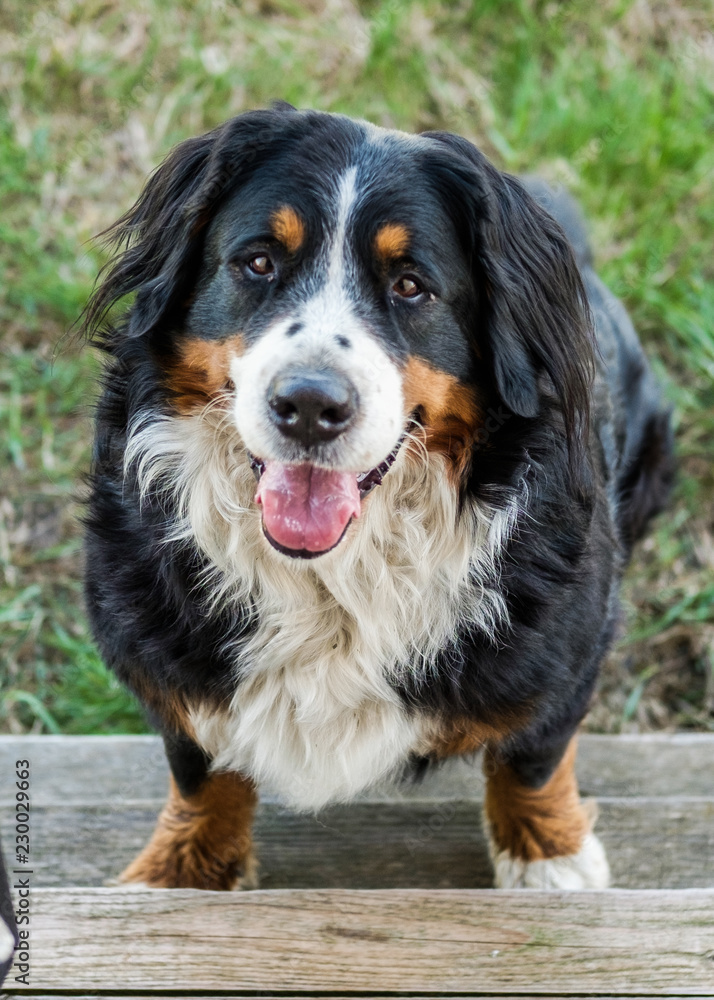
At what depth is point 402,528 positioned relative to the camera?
2.03 m

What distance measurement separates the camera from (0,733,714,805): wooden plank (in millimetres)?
2607

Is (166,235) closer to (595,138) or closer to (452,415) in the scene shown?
(452,415)

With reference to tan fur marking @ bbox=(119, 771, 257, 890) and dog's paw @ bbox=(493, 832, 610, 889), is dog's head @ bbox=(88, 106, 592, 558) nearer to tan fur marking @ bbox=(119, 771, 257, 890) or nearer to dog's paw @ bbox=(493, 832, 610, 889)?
tan fur marking @ bbox=(119, 771, 257, 890)

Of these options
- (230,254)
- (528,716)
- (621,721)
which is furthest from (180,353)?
(621,721)

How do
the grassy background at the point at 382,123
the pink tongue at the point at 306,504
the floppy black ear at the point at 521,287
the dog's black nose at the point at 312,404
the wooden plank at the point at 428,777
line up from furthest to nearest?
the grassy background at the point at 382,123
the wooden plank at the point at 428,777
the floppy black ear at the point at 521,287
the pink tongue at the point at 306,504
the dog's black nose at the point at 312,404

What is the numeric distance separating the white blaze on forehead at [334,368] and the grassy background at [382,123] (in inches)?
75.0

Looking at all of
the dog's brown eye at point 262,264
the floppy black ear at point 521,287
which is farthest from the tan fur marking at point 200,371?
the floppy black ear at point 521,287

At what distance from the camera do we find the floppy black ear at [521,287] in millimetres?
1949

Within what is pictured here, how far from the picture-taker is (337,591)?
202 centimetres

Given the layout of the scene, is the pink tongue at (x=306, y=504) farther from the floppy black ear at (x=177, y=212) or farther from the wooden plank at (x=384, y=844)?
the wooden plank at (x=384, y=844)

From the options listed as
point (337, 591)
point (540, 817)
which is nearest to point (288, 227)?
point (337, 591)

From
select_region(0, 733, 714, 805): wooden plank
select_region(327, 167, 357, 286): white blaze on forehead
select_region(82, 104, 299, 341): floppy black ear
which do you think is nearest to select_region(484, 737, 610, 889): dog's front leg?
select_region(0, 733, 714, 805): wooden plank

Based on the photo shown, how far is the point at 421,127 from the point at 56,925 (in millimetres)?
3932

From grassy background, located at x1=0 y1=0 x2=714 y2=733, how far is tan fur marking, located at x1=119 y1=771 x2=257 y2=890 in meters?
1.15
